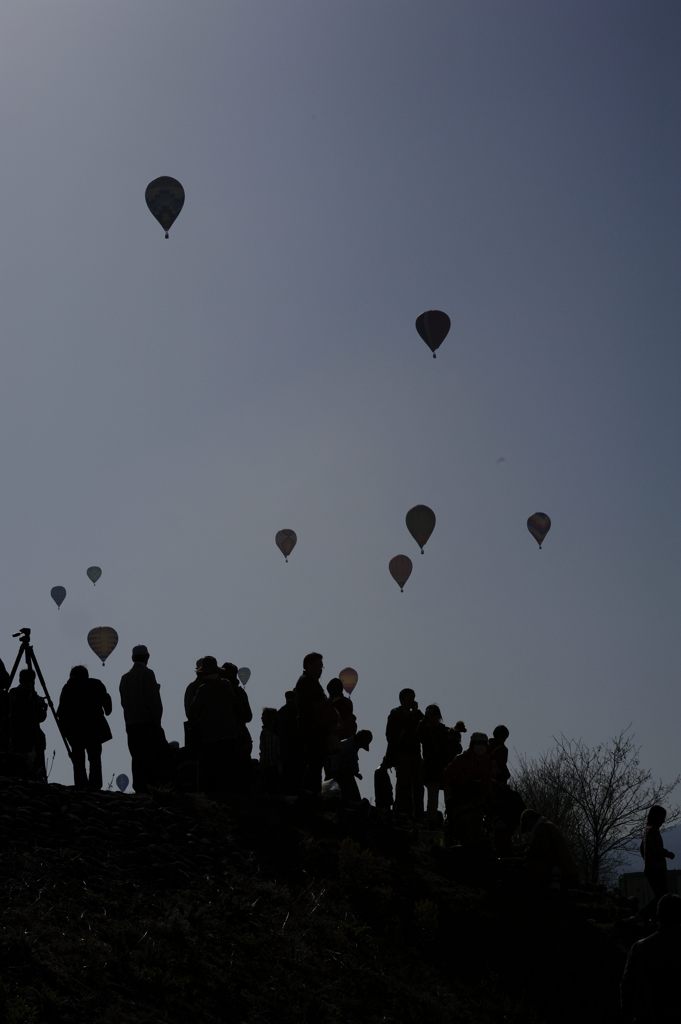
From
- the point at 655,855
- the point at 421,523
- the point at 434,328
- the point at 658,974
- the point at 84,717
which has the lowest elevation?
the point at 658,974

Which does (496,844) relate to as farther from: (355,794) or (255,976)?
(255,976)

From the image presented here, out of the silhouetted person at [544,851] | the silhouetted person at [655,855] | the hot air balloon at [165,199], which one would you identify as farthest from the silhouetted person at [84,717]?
the hot air balloon at [165,199]

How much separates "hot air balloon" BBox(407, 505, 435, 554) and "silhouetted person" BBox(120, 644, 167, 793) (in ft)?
66.3

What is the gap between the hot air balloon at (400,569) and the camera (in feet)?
141

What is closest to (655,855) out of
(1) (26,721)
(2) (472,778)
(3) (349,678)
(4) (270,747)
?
(2) (472,778)

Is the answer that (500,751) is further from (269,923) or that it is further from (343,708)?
(269,923)

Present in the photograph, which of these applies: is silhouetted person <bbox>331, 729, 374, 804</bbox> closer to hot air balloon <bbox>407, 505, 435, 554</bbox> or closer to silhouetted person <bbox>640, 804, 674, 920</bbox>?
silhouetted person <bbox>640, 804, 674, 920</bbox>

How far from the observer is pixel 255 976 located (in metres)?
16.4

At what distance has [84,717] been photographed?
70.4 feet

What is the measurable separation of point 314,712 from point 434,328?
20366 mm

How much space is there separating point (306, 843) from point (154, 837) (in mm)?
2333

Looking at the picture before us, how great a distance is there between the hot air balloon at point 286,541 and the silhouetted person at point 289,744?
23.8m

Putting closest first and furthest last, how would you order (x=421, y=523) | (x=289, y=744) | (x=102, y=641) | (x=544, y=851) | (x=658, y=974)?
(x=658, y=974)
(x=544, y=851)
(x=289, y=744)
(x=421, y=523)
(x=102, y=641)

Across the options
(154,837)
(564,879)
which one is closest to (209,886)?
(154,837)
